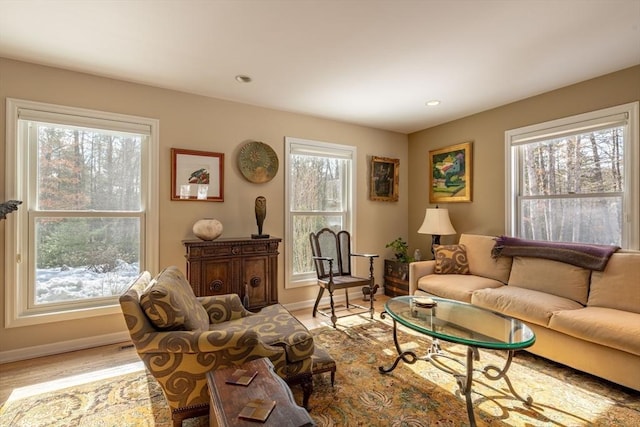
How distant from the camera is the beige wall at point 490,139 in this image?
2.84 meters

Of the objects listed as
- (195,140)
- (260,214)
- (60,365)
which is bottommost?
(60,365)

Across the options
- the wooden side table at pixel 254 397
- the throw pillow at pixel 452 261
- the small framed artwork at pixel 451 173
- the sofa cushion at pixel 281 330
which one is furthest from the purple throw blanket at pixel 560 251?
the wooden side table at pixel 254 397

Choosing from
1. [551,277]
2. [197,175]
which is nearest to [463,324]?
[551,277]

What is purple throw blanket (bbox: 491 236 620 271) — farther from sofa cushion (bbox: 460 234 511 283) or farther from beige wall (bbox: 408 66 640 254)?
beige wall (bbox: 408 66 640 254)

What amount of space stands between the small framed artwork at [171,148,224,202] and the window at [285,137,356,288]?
85 centimetres

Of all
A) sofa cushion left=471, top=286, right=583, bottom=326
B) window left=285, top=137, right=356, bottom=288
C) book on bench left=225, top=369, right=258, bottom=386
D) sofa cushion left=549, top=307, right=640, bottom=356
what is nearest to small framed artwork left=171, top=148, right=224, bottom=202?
window left=285, top=137, right=356, bottom=288

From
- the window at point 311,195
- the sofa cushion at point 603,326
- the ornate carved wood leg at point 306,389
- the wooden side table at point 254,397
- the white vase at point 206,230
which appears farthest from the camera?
the window at point 311,195

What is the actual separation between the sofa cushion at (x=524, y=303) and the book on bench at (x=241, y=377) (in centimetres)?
231

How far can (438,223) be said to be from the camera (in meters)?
3.98

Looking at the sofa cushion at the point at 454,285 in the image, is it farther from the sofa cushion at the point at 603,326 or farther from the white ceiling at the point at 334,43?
the white ceiling at the point at 334,43

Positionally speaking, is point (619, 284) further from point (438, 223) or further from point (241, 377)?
point (241, 377)

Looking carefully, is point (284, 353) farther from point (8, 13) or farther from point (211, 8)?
point (8, 13)

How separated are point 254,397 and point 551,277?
2933 mm

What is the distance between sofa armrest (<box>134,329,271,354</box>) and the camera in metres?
1.50
